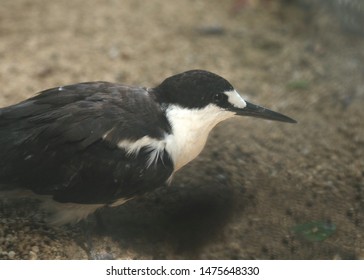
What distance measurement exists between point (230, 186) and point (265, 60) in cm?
194

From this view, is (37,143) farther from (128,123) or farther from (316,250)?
(316,250)

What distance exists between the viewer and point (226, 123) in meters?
4.40

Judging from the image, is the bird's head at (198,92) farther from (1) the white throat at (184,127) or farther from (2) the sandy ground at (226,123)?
(2) the sandy ground at (226,123)

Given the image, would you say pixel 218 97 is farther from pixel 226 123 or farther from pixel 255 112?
pixel 226 123

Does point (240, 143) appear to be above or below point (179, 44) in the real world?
below

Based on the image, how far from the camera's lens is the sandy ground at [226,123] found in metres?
3.20

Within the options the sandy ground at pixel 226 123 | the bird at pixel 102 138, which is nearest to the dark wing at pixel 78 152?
the bird at pixel 102 138

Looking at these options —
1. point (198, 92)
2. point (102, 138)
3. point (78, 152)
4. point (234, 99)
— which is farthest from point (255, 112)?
point (78, 152)

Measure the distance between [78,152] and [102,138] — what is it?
14cm

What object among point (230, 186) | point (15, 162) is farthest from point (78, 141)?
point (230, 186)

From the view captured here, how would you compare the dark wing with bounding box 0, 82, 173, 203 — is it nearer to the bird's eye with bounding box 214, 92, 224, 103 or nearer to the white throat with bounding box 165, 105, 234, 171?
the white throat with bounding box 165, 105, 234, 171

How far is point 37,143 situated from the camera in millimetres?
3031

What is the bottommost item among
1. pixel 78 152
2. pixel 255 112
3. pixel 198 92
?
pixel 78 152
